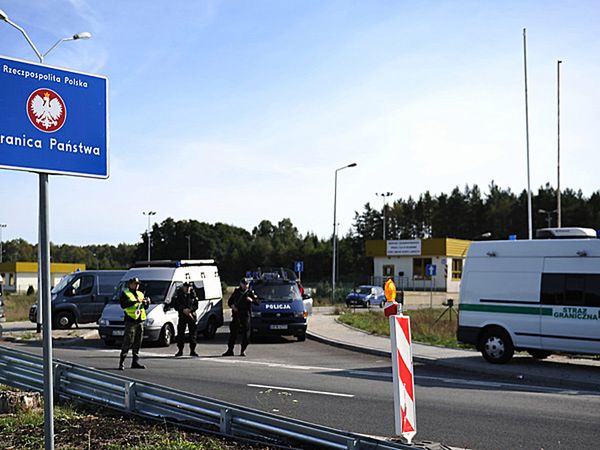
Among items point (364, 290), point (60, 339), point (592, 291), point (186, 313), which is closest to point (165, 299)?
point (186, 313)

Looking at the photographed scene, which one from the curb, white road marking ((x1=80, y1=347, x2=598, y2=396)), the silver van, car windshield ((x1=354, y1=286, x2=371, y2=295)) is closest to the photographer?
white road marking ((x1=80, y1=347, x2=598, y2=396))

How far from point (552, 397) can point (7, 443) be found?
324 inches

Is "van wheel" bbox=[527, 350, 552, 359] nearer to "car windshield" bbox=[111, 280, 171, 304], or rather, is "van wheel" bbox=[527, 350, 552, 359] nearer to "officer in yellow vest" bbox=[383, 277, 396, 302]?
"car windshield" bbox=[111, 280, 171, 304]

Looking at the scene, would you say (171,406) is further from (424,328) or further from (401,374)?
(424,328)

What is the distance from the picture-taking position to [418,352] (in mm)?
16844

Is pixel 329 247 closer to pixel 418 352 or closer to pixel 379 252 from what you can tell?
pixel 379 252

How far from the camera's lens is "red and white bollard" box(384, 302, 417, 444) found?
5.71 metres

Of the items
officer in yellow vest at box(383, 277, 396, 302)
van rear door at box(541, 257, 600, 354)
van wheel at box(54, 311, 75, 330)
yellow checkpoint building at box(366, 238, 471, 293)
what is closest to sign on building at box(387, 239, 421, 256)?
yellow checkpoint building at box(366, 238, 471, 293)

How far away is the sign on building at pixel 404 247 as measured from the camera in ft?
220

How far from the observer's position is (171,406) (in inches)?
290

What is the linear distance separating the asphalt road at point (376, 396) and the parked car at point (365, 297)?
25.6m

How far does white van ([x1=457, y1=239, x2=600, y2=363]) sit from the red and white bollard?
352 inches

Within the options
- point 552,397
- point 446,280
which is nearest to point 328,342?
point 552,397

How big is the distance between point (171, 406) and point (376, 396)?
4.44 m
